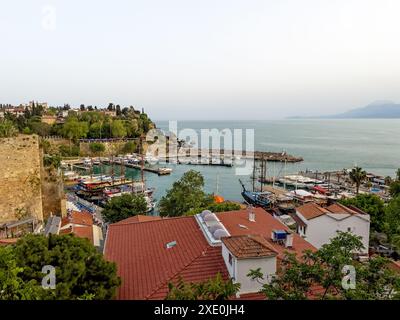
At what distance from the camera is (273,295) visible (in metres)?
4.66

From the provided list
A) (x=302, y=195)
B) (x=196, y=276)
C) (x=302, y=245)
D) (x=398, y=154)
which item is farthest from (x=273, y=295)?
(x=398, y=154)

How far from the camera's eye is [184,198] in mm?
19000

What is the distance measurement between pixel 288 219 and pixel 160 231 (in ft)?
53.0

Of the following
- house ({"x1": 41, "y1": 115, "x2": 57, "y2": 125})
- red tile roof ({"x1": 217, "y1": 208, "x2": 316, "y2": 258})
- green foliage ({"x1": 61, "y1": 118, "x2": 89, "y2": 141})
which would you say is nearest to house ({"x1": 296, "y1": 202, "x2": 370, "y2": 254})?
red tile roof ({"x1": 217, "y1": 208, "x2": 316, "y2": 258})

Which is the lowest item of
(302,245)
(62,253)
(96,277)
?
(302,245)

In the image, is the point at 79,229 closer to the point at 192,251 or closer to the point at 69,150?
the point at 192,251

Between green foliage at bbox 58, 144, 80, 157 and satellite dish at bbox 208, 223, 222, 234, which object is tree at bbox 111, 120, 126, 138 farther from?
satellite dish at bbox 208, 223, 222, 234

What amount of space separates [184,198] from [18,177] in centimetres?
909

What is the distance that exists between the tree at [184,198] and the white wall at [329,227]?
6210 mm

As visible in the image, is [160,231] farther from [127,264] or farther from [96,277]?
[96,277]

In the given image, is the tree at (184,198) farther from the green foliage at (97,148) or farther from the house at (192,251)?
the green foliage at (97,148)

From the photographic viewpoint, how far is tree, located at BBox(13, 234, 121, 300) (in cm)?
653

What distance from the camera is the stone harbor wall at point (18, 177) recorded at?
39.0ft

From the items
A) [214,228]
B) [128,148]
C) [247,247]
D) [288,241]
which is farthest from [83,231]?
[128,148]
